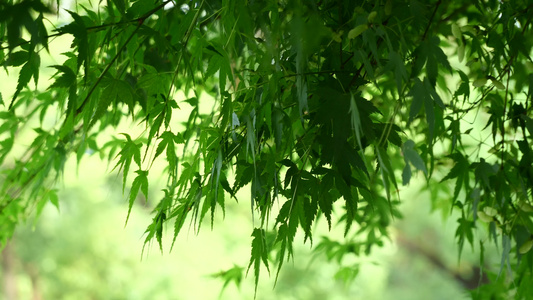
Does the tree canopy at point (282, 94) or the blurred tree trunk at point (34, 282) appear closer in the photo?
the tree canopy at point (282, 94)

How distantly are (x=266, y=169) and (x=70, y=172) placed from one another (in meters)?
4.38

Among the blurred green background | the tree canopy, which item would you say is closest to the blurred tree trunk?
the blurred green background

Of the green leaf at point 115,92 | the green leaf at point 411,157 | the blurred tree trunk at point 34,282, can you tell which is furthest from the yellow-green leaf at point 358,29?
the blurred tree trunk at point 34,282

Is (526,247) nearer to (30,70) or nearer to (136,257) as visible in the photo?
(30,70)

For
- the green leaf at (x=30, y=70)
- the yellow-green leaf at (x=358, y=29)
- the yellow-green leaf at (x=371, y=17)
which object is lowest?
the green leaf at (x=30, y=70)

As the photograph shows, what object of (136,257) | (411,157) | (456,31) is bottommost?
(411,157)

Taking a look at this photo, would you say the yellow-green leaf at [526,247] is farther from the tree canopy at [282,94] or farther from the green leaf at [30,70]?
the green leaf at [30,70]

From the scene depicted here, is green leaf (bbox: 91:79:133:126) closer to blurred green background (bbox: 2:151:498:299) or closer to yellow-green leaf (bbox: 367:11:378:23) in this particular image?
yellow-green leaf (bbox: 367:11:378:23)

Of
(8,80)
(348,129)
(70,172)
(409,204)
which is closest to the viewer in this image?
(348,129)

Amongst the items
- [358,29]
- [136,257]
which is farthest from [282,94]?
[136,257]

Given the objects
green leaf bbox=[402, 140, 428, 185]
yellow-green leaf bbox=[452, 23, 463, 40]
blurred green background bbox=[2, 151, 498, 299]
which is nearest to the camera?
green leaf bbox=[402, 140, 428, 185]

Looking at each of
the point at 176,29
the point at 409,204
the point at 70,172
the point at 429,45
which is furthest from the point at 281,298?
the point at 429,45

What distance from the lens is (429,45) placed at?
1.78 ft

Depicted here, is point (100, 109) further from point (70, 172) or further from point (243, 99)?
point (70, 172)
